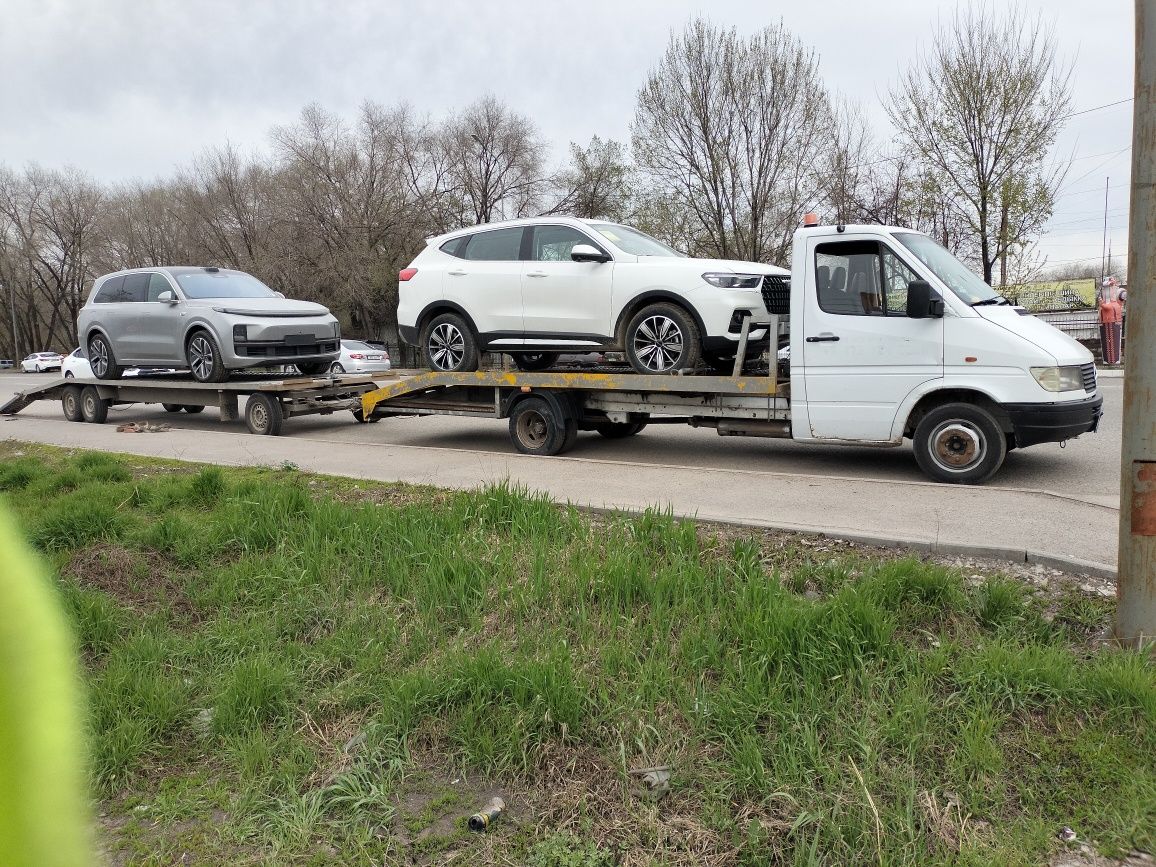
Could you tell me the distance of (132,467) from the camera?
8.90 m

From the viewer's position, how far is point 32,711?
1.28ft

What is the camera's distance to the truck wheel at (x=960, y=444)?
8.00 meters

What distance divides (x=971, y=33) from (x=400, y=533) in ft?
87.4

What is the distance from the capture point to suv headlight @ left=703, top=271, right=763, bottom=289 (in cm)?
916

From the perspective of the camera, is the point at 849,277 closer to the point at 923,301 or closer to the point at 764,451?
the point at 923,301

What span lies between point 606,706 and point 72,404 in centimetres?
1545

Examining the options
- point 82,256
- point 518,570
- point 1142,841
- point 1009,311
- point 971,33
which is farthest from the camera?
point 82,256

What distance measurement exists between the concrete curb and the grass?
28 centimetres

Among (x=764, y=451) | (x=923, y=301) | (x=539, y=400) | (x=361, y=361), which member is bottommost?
(x=764, y=451)

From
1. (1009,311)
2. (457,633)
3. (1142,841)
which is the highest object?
(1009,311)

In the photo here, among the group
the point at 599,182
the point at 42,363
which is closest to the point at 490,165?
the point at 599,182

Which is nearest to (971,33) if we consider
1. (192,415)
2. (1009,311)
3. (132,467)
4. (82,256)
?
(1009,311)

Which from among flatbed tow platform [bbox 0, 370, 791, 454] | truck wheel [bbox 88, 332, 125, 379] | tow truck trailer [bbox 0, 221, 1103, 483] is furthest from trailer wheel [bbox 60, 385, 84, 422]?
tow truck trailer [bbox 0, 221, 1103, 483]

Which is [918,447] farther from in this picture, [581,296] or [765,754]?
[765,754]
